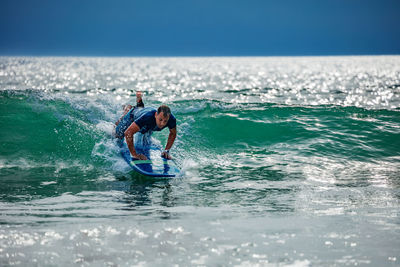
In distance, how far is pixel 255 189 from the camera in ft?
26.6

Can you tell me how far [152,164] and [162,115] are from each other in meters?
1.38

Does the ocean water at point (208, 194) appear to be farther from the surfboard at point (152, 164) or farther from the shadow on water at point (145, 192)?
the surfboard at point (152, 164)

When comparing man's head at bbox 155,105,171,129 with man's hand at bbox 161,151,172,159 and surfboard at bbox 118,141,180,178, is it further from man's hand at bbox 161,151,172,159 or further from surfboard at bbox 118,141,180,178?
man's hand at bbox 161,151,172,159

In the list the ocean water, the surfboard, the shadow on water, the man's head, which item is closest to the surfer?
the man's head

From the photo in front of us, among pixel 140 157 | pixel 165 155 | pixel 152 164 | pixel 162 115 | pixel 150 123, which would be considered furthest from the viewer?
pixel 165 155

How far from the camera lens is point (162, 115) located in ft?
27.7

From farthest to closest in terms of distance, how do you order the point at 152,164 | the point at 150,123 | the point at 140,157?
the point at 140,157
the point at 152,164
the point at 150,123

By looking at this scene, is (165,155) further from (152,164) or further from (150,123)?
(150,123)

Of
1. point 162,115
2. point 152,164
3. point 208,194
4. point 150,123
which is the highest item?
point 162,115

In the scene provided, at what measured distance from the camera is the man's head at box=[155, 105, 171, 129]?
27.6ft

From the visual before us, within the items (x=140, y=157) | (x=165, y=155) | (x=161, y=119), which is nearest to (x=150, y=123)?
(x=161, y=119)

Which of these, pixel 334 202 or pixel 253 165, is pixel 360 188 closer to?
pixel 334 202

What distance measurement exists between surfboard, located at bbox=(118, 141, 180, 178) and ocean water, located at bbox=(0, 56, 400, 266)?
0.20 metres

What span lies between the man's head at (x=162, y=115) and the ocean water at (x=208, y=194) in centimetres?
129
